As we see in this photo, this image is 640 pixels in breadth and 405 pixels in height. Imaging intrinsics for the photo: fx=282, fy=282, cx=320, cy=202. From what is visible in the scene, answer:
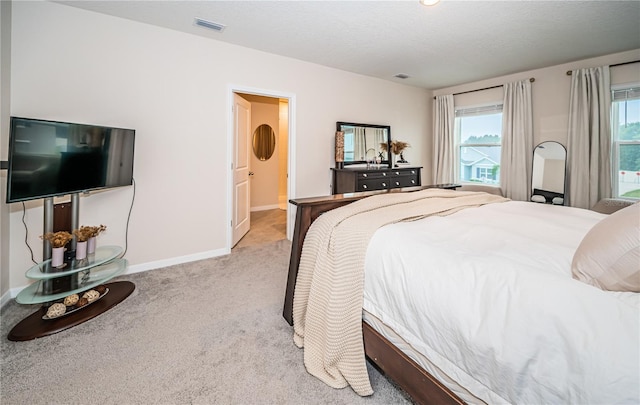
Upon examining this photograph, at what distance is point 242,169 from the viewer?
396 centimetres

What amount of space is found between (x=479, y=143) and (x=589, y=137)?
148 centimetres

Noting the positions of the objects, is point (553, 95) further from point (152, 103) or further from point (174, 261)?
point (174, 261)

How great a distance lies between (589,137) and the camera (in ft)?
11.8

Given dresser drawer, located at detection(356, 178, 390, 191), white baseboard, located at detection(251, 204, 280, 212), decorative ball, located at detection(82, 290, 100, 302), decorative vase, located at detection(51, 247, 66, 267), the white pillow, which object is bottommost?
decorative ball, located at detection(82, 290, 100, 302)

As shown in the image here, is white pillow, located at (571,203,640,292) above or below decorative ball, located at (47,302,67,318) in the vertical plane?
above

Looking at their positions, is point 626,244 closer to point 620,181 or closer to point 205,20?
point 205,20

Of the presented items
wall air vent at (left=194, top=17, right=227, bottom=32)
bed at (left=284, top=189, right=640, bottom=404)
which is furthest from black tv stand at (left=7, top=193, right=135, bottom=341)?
bed at (left=284, top=189, right=640, bottom=404)

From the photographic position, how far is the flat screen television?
68.9 inches

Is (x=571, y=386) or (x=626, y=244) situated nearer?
(x=571, y=386)

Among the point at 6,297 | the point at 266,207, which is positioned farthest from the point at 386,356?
the point at 266,207

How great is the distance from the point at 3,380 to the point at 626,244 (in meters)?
2.76

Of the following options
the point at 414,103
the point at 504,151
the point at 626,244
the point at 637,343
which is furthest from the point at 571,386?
the point at 414,103

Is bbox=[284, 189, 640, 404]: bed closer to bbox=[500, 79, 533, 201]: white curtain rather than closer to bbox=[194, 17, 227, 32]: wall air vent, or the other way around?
bbox=[194, 17, 227, 32]: wall air vent

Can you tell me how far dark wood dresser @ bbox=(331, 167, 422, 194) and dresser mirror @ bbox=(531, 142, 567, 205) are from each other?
5.46 feet
